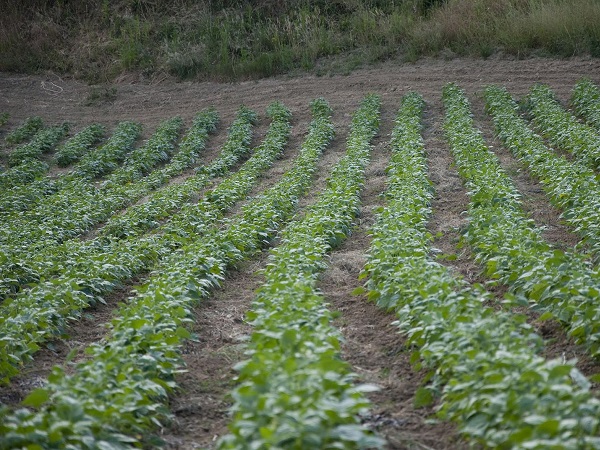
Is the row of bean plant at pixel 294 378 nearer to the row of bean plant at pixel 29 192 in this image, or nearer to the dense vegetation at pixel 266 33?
the row of bean plant at pixel 29 192

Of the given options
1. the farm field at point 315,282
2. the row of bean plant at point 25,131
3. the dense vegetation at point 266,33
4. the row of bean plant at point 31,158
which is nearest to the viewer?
the farm field at point 315,282

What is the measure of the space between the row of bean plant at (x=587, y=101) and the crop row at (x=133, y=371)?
8592 millimetres

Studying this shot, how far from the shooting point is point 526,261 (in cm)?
725

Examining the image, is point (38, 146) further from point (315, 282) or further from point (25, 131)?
point (315, 282)

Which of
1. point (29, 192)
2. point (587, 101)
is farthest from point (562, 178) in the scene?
point (29, 192)

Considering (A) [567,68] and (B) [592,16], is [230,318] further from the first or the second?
(B) [592,16]

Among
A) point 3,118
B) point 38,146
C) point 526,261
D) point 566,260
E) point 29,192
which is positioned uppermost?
point 3,118

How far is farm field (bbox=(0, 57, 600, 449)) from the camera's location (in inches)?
177

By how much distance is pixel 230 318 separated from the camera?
A: 7914mm

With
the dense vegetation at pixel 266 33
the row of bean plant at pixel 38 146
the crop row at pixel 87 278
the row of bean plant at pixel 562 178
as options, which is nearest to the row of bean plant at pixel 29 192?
the row of bean plant at pixel 38 146

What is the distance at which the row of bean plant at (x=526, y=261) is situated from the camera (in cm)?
601

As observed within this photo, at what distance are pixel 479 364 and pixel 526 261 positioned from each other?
2695 millimetres

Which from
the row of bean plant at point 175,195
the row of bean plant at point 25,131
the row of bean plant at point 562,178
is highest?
the row of bean plant at point 25,131

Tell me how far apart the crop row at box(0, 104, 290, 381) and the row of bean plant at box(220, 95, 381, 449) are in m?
2.00
